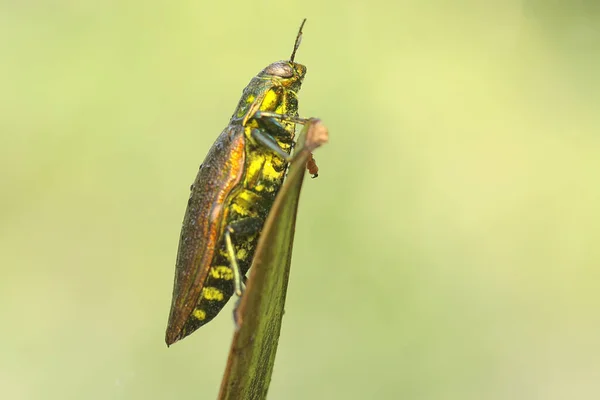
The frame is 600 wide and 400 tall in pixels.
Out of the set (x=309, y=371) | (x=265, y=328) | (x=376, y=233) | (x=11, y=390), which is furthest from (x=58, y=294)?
(x=265, y=328)

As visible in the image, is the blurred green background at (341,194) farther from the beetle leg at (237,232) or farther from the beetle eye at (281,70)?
the beetle leg at (237,232)

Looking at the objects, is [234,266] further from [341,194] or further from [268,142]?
[341,194]

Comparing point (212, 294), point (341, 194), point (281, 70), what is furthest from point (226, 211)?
point (341, 194)

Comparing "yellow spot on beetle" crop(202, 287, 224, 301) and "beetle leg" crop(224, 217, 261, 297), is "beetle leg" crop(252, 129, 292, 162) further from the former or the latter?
"yellow spot on beetle" crop(202, 287, 224, 301)

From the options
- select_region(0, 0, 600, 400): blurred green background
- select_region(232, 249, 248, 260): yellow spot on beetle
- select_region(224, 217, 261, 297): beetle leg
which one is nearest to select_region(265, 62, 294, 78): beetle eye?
select_region(224, 217, 261, 297): beetle leg

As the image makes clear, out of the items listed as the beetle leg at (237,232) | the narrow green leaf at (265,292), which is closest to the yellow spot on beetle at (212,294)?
the beetle leg at (237,232)

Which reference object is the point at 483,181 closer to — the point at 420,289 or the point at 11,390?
the point at 420,289
